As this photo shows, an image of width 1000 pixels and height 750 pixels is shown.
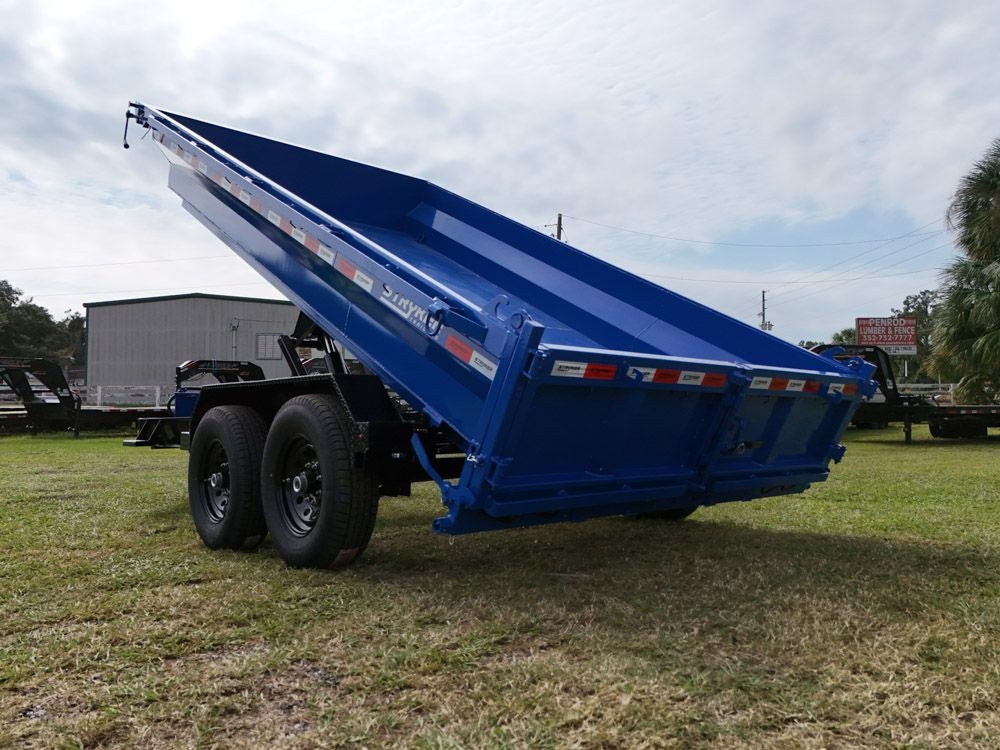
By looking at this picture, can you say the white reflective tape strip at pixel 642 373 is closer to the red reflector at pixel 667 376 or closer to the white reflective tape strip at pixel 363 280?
the red reflector at pixel 667 376

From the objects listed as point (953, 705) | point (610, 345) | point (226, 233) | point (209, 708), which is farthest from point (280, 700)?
point (226, 233)

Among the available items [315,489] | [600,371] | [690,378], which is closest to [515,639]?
[600,371]

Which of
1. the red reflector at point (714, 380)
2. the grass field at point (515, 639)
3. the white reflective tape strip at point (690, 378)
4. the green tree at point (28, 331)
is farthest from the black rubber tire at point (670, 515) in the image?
the green tree at point (28, 331)

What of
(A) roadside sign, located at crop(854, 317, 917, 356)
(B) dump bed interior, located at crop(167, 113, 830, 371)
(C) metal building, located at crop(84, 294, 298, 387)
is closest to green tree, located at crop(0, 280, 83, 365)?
(C) metal building, located at crop(84, 294, 298, 387)

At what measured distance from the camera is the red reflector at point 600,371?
12.6 feet

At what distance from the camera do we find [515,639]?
345 cm

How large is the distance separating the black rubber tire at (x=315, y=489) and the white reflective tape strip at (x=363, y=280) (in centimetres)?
66

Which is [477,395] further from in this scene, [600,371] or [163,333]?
[163,333]

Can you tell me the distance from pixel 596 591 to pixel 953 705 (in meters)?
1.82

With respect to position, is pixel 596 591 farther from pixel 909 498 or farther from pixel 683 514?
pixel 909 498

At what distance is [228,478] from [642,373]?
3006 millimetres

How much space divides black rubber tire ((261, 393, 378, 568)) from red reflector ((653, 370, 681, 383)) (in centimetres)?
160

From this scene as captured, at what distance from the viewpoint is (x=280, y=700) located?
2.83m

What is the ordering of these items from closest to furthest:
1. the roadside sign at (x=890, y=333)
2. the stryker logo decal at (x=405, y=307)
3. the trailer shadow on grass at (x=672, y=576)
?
the trailer shadow on grass at (x=672, y=576) < the stryker logo decal at (x=405, y=307) < the roadside sign at (x=890, y=333)
